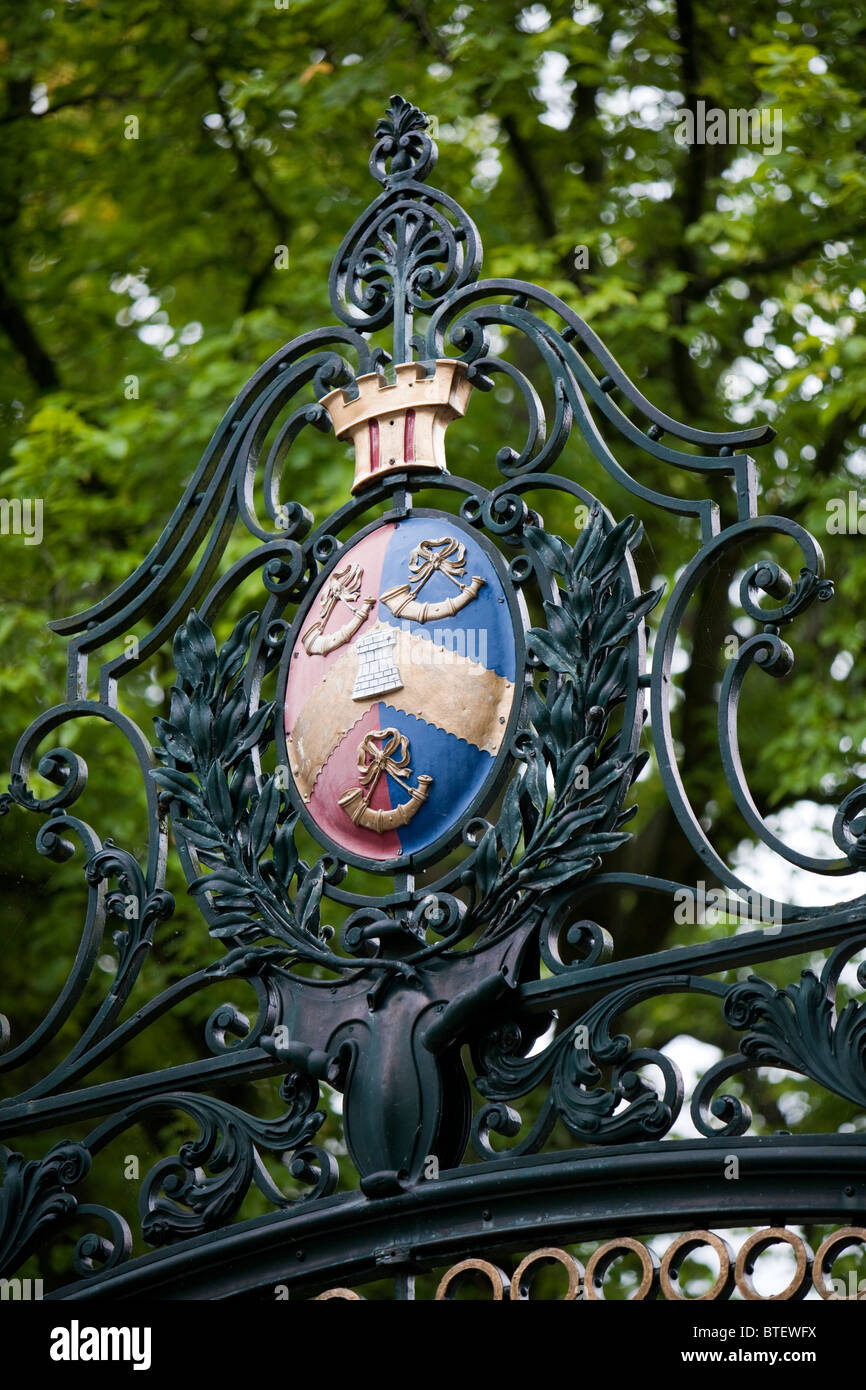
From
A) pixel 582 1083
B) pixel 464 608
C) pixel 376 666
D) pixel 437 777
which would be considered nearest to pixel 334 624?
pixel 376 666

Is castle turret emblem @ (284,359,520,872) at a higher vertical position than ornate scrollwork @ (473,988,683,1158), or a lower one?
higher

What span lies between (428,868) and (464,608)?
575 mm

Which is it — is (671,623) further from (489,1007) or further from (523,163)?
(523,163)

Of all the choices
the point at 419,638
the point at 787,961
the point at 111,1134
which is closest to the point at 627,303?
the point at 787,961

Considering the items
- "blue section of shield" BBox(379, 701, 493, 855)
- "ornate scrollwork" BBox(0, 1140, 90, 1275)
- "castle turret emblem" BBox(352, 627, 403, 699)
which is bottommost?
"ornate scrollwork" BBox(0, 1140, 90, 1275)

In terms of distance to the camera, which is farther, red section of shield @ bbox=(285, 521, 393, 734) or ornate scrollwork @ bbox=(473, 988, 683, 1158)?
red section of shield @ bbox=(285, 521, 393, 734)

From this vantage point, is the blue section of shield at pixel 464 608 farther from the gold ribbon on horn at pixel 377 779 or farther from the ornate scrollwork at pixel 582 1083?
the ornate scrollwork at pixel 582 1083

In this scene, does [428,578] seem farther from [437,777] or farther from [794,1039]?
[794,1039]

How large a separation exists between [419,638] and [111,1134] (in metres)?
1.35

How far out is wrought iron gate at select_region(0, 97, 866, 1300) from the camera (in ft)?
12.5

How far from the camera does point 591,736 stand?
4.12 metres

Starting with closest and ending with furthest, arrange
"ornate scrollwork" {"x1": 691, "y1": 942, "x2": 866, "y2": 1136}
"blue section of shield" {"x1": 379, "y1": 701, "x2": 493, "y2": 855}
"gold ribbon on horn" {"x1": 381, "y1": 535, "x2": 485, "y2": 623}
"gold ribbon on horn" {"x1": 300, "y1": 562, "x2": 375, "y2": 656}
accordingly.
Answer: "ornate scrollwork" {"x1": 691, "y1": 942, "x2": 866, "y2": 1136} → "blue section of shield" {"x1": 379, "y1": 701, "x2": 493, "y2": 855} → "gold ribbon on horn" {"x1": 381, "y1": 535, "x2": 485, "y2": 623} → "gold ribbon on horn" {"x1": 300, "y1": 562, "x2": 375, "y2": 656}

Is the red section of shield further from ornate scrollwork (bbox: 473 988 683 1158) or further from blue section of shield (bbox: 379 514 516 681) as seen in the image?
ornate scrollwork (bbox: 473 988 683 1158)

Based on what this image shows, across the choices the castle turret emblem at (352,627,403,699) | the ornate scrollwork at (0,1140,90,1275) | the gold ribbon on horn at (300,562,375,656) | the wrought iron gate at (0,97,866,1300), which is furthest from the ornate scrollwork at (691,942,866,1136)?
the ornate scrollwork at (0,1140,90,1275)
